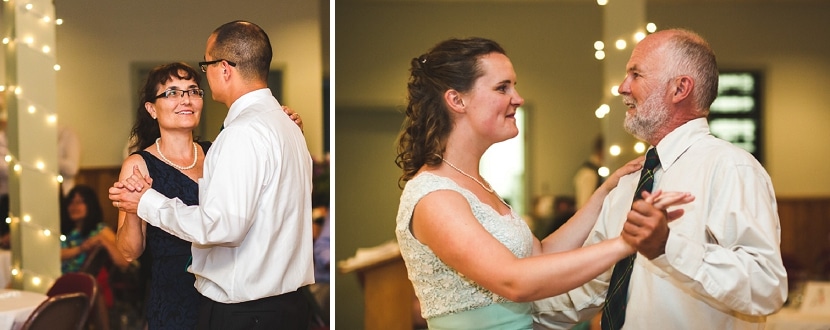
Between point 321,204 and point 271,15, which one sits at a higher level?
point 271,15

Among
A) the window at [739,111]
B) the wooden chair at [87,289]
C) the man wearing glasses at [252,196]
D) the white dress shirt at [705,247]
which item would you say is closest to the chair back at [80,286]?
the wooden chair at [87,289]

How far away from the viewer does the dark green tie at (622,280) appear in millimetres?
2411

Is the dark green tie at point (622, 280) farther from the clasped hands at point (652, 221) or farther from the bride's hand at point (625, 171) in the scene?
the clasped hands at point (652, 221)

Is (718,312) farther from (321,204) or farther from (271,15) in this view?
(321,204)

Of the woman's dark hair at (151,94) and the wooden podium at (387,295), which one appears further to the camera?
the wooden podium at (387,295)

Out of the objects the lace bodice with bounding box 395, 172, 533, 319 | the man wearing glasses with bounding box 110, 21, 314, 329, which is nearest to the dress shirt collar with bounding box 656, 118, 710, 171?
the lace bodice with bounding box 395, 172, 533, 319

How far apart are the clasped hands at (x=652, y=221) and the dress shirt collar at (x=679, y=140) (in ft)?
1.53

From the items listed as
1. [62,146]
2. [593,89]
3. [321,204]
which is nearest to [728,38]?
[593,89]

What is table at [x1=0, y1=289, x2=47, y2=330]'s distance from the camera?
393cm

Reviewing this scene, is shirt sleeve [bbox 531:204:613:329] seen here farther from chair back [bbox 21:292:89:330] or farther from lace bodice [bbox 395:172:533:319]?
chair back [bbox 21:292:89:330]

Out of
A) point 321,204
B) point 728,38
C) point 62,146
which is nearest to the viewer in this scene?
point 62,146

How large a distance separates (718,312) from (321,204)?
3932mm

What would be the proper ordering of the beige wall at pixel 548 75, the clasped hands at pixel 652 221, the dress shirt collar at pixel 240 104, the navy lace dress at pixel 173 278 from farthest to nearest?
1. the beige wall at pixel 548 75
2. the navy lace dress at pixel 173 278
3. the dress shirt collar at pixel 240 104
4. the clasped hands at pixel 652 221

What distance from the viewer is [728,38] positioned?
7.90m
